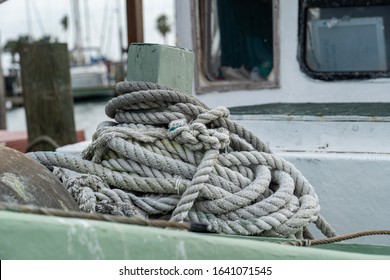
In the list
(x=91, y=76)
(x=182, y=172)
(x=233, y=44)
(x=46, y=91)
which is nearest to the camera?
(x=182, y=172)

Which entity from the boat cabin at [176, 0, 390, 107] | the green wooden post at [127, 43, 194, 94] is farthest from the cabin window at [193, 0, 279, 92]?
the green wooden post at [127, 43, 194, 94]

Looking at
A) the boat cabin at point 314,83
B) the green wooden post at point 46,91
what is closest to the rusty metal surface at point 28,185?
the boat cabin at point 314,83

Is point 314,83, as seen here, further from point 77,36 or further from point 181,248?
point 77,36

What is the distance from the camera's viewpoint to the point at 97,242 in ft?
5.69

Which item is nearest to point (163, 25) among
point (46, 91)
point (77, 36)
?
point (77, 36)

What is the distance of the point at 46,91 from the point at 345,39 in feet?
14.3

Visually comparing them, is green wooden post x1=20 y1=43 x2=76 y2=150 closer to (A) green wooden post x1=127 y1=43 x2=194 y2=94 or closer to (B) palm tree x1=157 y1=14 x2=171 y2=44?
(A) green wooden post x1=127 y1=43 x2=194 y2=94

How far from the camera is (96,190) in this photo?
8.48ft

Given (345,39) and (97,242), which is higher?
(345,39)

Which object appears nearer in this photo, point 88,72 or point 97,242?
point 97,242

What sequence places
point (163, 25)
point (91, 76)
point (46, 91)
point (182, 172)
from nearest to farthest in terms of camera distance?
point (182, 172), point (46, 91), point (91, 76), point (163, 25)

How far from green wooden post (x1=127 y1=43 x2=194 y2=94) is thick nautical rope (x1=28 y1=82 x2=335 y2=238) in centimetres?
9
